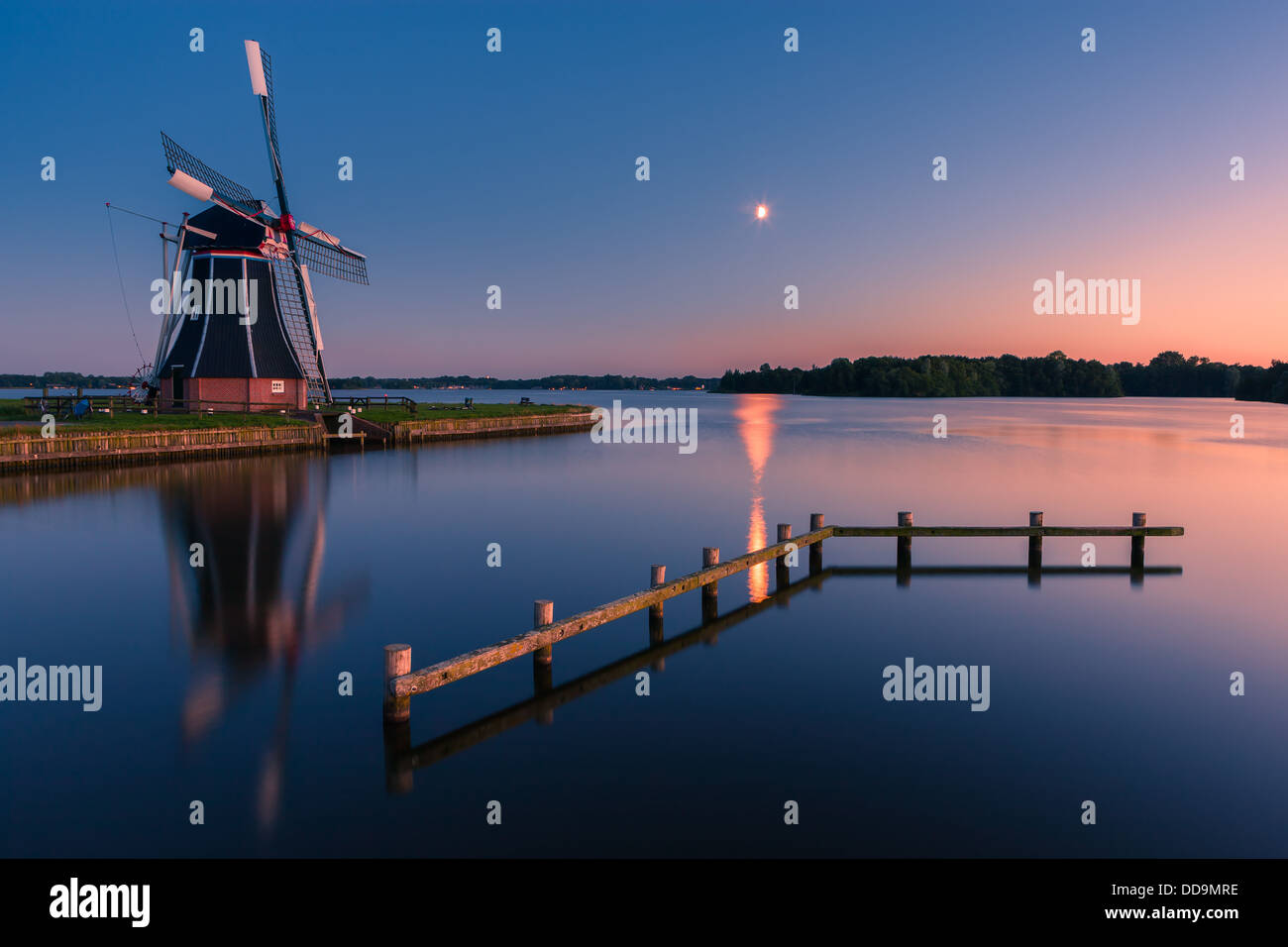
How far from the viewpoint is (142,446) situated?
38.1 meters

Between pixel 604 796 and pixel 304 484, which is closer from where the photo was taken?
pixel 604 796

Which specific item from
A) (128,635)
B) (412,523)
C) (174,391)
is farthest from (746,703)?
(174,391)

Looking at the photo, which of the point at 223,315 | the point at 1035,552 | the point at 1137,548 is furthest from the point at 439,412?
the point at 1137,548

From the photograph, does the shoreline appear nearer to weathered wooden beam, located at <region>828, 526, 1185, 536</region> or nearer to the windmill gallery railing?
the windmill gallery railing

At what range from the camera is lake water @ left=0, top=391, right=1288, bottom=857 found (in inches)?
335

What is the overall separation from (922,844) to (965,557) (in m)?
15.9

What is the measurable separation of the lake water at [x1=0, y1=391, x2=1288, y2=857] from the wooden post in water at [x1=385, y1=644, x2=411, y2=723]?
256 millimetres

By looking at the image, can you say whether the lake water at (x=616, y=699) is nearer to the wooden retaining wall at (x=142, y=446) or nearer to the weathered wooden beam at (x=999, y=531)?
the weathered wooden beam at (x=999, y=531)

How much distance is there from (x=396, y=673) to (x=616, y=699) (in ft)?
11.8

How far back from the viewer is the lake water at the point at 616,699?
851 cm

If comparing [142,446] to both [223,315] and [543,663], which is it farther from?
[543,663]

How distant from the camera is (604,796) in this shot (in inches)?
358
